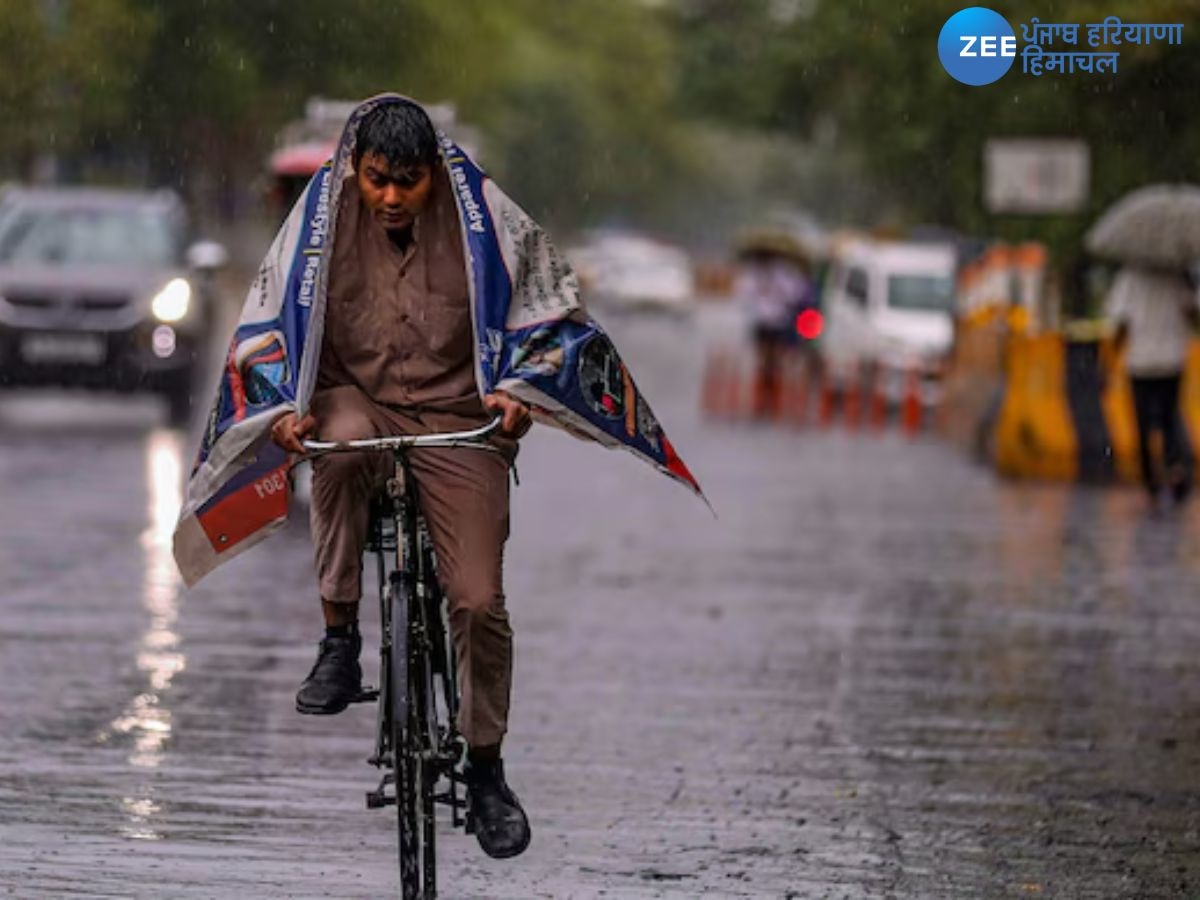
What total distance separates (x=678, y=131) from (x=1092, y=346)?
120361 millimetres

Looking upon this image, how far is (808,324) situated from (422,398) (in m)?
29.9

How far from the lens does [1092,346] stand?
22.2 meters

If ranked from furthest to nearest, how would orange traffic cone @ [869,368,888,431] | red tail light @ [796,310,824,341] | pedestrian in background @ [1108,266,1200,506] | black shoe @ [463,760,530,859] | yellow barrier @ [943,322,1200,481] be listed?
red tail light @ [796,310,824,341] → orange traffic cone @ [869,368,888,431] → yellow barrier @ [943,322,1200,481] → pedestrian in background @ [1108,266,1200,506] → black shoe @ [463,760,530,859]

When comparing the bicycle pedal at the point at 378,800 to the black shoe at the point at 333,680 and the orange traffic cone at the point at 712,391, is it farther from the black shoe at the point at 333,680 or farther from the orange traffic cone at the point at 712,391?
the orange traffic cone at the point at 712,391

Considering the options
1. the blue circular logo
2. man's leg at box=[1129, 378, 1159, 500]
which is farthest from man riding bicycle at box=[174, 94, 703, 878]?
the blue circular logo

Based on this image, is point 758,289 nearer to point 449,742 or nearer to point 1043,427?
point 1043,427

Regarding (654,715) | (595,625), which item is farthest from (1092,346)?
(654,715)

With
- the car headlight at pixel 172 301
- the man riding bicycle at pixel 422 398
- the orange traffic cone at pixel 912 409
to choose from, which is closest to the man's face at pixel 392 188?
the man riding bicycle at pixel 422 398

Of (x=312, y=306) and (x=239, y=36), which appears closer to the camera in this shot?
(x=312, y=306)

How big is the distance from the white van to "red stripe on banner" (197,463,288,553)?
25.2 meters

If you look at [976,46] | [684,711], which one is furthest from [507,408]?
[976,46]

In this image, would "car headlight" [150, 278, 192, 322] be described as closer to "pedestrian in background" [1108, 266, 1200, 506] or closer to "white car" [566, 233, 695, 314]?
"pedestrian in background" [1108, 266, 1200, 506]

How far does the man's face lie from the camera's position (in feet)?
22.0

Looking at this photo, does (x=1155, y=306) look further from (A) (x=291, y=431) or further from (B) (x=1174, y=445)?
(A) (x=291, y=431)
